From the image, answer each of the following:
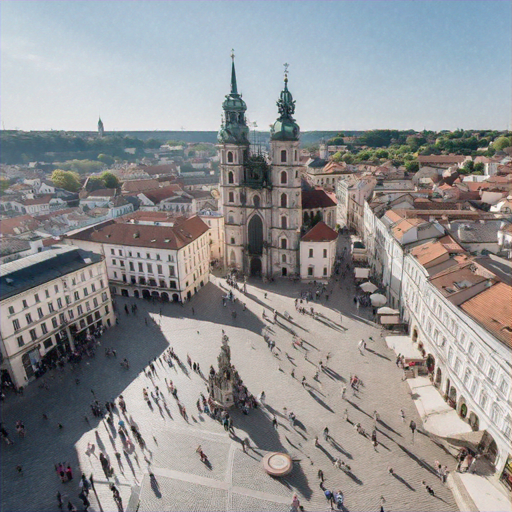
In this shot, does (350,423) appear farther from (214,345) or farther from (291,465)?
(214,345)

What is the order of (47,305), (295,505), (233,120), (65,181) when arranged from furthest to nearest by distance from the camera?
(65,181)
(233,120)
(47,305)
(295,505)

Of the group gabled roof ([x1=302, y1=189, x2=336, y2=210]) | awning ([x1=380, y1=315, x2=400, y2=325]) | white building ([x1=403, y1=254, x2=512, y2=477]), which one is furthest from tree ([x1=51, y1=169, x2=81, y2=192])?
white building ([x1=403, y1=254, x2=512, y2=477])

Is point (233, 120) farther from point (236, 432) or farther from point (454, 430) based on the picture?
point (454, 430)

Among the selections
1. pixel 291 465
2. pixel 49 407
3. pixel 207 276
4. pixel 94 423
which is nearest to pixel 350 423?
pixel 291 465

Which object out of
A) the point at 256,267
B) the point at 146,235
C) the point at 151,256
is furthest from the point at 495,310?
the point at 146,235

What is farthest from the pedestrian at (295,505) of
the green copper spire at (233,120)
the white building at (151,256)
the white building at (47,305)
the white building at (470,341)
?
the green copper spire at (233,120)

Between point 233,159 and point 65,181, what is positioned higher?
point 233,159

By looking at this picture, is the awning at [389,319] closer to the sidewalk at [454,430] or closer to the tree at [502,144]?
the sidewalk at [454,430]
